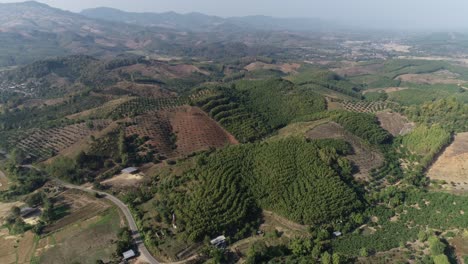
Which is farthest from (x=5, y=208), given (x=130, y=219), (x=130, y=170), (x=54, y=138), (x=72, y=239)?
(x=54, y=138)

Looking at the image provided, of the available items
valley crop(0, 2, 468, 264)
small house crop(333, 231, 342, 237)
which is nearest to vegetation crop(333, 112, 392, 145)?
valley crop(0, 2, 468, 264)

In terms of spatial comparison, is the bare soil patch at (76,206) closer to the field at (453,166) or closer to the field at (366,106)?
the field at (453,166)

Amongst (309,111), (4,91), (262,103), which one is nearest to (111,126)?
(262,103)

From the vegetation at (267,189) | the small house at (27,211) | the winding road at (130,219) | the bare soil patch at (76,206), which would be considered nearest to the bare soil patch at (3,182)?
the winding road at (130,219)

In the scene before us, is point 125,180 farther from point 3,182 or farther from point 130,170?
point 3,182

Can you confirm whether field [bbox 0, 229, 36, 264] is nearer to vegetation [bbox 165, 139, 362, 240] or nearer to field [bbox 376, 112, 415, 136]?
vegetation [bbox 165, 139, 362, 240]

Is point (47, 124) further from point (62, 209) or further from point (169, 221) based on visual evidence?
point (169, 221)

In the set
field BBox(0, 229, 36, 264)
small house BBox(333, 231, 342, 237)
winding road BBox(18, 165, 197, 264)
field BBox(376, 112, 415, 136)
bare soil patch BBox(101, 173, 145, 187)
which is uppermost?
field BBox(376, 112, 415, 136)
